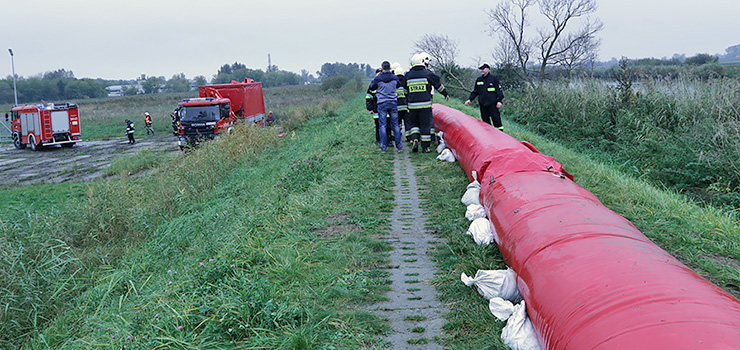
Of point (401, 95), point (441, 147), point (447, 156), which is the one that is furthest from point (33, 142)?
point (447, 156)

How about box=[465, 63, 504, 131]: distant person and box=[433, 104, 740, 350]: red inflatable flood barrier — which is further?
box=[465, 63, 504, 131]: distant person

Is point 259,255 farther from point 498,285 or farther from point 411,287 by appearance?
point 498,285

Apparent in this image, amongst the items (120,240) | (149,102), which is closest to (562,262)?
(120,240)

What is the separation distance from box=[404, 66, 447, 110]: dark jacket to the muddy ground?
453 inches

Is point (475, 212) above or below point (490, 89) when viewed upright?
below

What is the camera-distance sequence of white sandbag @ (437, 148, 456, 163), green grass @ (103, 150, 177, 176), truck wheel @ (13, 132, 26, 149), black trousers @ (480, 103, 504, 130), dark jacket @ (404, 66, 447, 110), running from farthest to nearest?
truck wheel @ (13, 132, 26, 149) → green grass @ (103, 150, 177, 176) → black trousers @ (480, 103, 504, 130) → dark jacket @ (404, 66, 447, 110) → white sandbag @ (437, 148, 456, 163)

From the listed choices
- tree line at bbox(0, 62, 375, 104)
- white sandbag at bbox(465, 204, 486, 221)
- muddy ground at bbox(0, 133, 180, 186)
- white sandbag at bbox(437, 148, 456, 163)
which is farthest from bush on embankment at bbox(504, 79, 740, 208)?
tree line at bbox(0, 62, 375, 104)

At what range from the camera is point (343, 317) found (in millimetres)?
3588

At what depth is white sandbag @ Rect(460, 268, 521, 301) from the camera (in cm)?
365

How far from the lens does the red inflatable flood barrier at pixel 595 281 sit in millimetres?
2250

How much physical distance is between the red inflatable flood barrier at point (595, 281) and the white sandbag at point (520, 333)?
0.24 ft

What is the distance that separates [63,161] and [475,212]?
20981mm

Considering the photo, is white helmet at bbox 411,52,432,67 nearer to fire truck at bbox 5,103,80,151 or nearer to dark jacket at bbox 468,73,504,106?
dark jacket at bbox 468,73,504,106

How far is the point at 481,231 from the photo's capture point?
478 cm
